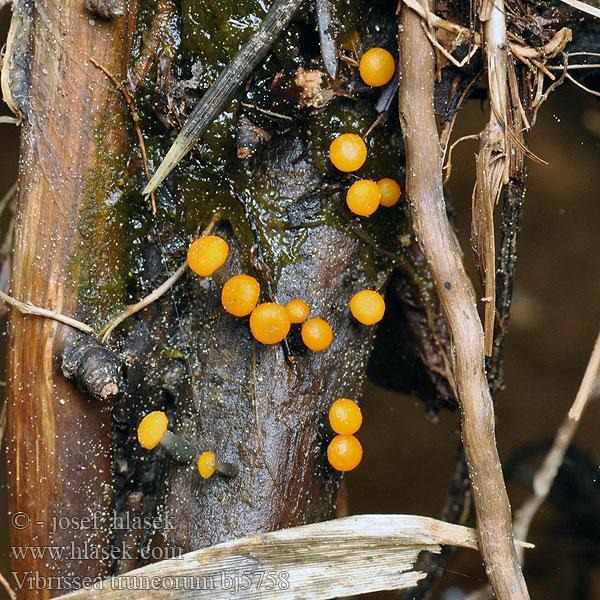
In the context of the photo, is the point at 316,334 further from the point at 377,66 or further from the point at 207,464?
the point at 377,66

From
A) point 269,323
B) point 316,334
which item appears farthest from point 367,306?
point 269,323

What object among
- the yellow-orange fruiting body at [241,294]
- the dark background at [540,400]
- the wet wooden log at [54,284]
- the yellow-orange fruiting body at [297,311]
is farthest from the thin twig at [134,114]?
the dark background at [540,400]

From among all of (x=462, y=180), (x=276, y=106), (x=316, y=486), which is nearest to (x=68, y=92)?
(x=276, y=106)

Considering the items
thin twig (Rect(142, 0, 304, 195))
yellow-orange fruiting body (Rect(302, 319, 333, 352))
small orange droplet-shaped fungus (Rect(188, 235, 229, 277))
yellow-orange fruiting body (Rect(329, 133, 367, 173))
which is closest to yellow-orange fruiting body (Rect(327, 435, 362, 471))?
yellow-orange fruiting body (Rect(302, 319, 333, 352))

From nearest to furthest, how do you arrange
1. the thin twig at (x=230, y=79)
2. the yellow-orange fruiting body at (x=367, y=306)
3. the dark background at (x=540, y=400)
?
the thin twig at (x=230, y=79)
the yellow-orange fruiting body at (x=367, y=306)
the dark background at (x=540, y=400)

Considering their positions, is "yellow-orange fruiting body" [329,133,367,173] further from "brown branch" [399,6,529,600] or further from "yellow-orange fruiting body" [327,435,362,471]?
"yellow-orange fruiting body" [327,435,362,471]

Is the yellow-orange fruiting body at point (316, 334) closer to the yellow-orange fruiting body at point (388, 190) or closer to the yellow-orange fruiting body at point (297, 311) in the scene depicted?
the yellow-orange fruiting body at point (297, 311)
